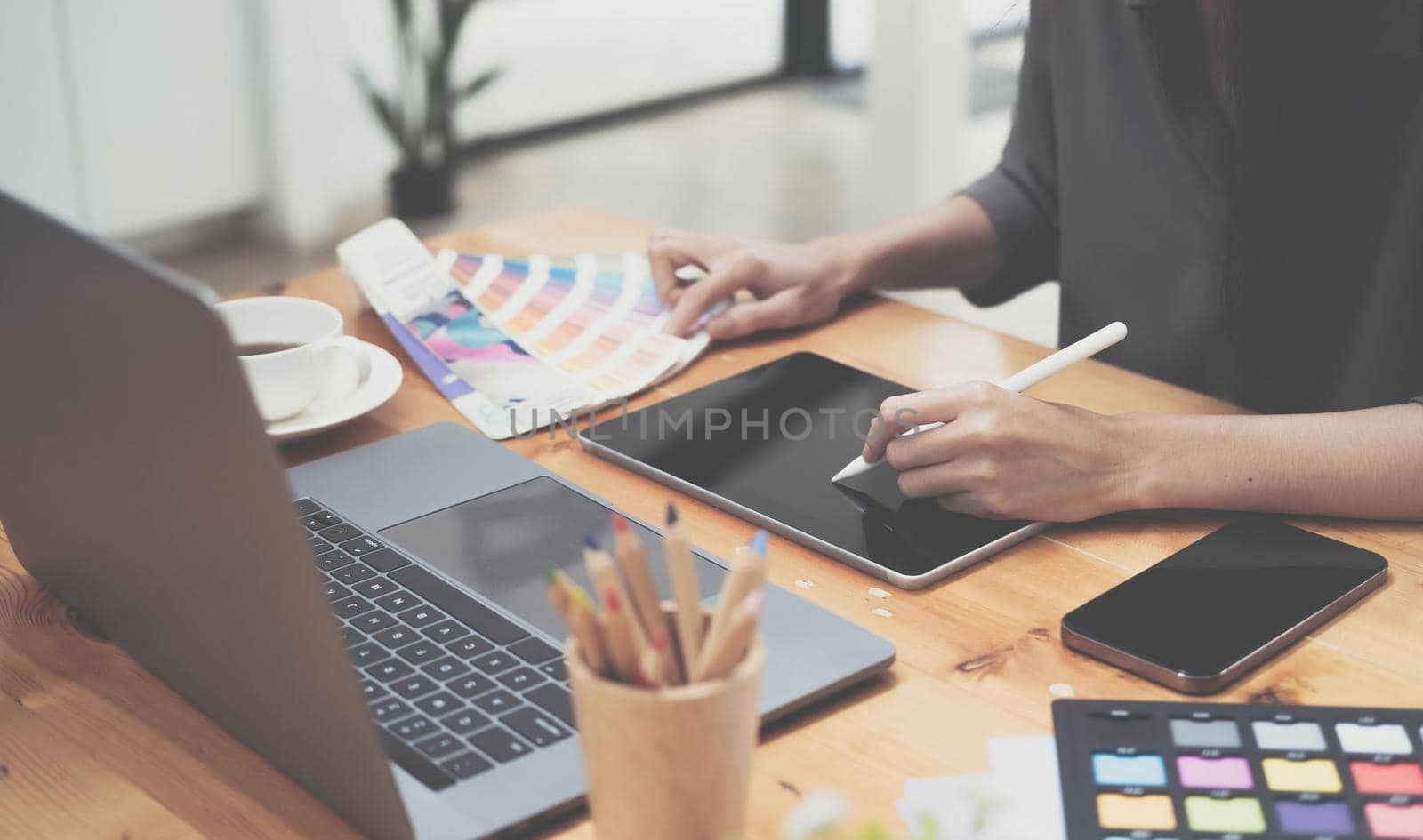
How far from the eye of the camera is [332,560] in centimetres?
90

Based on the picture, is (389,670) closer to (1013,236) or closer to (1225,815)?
(1225,815)

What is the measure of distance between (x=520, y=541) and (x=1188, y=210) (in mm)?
781

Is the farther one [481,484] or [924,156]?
[924,156]

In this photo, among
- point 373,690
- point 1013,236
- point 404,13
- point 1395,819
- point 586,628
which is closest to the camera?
point 586,628

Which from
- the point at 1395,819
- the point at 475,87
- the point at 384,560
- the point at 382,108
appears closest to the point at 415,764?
the point at 384,560

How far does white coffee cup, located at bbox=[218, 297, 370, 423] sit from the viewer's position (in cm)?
104

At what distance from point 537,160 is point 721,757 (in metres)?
4.18

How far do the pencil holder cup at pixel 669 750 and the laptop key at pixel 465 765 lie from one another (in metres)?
0.11

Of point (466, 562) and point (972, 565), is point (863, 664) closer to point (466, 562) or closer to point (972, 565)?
point (972, 565)

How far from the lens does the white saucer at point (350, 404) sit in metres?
1.05

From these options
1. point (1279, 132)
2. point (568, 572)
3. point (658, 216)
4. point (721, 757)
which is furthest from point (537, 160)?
point (721, 757)

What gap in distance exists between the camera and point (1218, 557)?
892mm

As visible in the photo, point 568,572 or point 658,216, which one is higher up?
point 568,572

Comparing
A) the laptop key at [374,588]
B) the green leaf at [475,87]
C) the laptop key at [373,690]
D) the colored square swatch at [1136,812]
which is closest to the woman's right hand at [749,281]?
the laptop key at [374,588]
